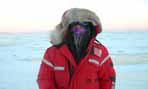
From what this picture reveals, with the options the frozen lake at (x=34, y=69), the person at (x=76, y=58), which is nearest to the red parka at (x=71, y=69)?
the person at (x=76, y=58)

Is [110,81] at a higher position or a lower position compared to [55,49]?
lower

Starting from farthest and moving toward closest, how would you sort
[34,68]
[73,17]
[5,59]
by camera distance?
[5,59]
[34,68]
[73,17]

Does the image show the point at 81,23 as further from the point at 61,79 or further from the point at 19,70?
the point at 19,70

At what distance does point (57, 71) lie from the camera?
2.88 meters

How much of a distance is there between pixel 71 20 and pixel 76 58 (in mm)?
287

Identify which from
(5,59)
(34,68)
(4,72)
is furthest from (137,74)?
(5,59)

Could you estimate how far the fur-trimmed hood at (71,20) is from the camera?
9.46 ft

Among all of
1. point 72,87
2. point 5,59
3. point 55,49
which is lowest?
point 5,59

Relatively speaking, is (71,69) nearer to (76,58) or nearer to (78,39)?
(76,58)

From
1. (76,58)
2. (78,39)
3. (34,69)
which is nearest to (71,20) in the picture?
(78,39)

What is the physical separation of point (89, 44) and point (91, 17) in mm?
205

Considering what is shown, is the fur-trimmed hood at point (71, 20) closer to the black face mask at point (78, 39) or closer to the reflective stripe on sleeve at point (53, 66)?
the black face mask at point (78, 39)

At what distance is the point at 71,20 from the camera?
2879 mm

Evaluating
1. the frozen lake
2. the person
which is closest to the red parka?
the person
